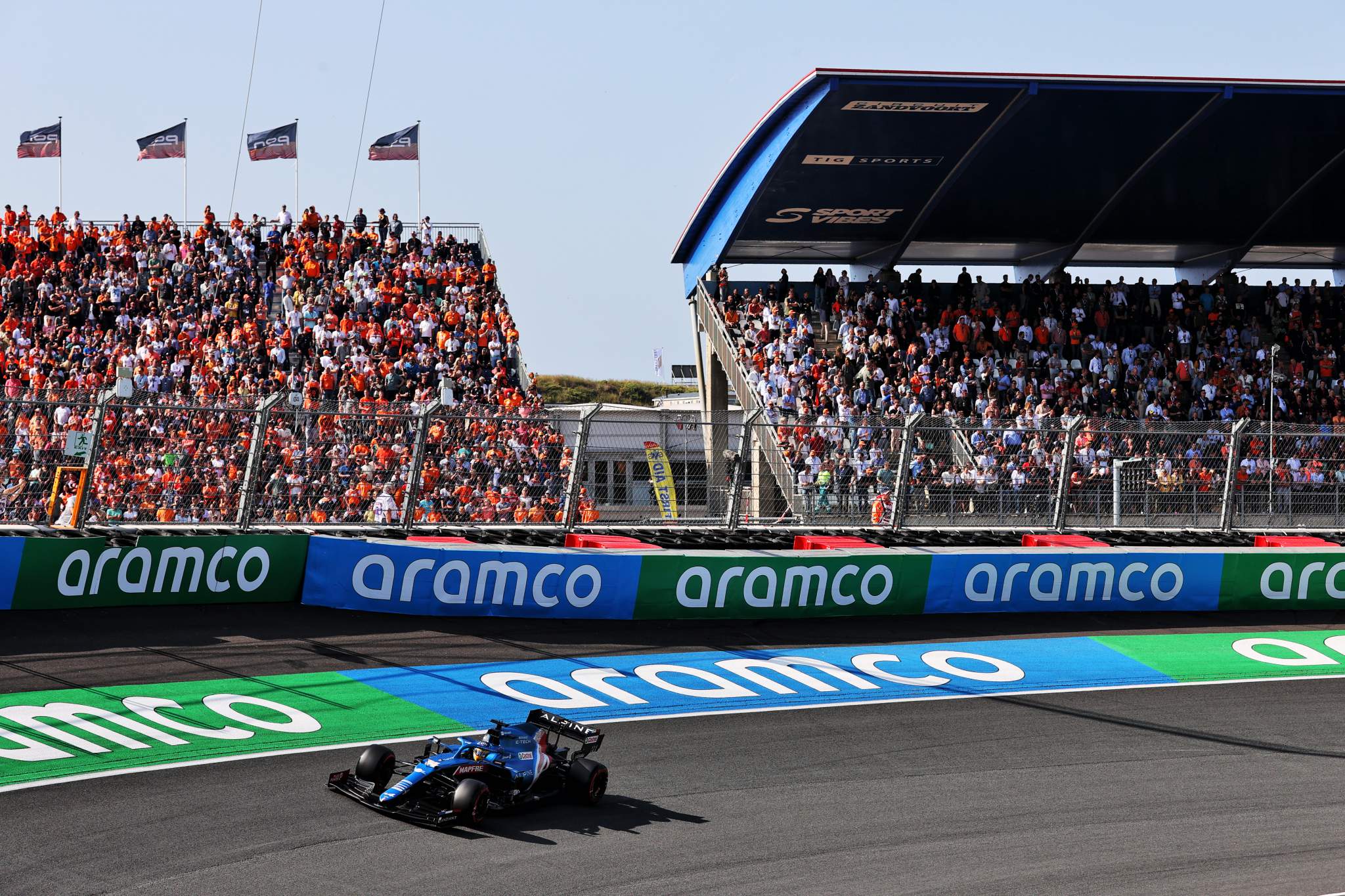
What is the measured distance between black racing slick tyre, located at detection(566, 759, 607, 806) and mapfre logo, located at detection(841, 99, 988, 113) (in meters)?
18.3

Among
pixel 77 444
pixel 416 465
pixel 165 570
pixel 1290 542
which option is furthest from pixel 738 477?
pixel 1290 542

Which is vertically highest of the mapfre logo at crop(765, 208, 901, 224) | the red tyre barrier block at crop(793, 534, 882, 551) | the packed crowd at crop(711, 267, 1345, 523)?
the mapfre logo at crop(765, 208, 901, 224)

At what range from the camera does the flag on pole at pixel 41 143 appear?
116 feet

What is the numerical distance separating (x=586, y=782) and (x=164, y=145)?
101 ft

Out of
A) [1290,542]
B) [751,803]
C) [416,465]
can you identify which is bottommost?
[751,803]

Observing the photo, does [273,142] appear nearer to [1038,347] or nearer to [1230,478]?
[1038,347]

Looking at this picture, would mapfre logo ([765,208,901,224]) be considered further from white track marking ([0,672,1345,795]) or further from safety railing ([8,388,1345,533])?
white track marking ([0,672,1345,795])

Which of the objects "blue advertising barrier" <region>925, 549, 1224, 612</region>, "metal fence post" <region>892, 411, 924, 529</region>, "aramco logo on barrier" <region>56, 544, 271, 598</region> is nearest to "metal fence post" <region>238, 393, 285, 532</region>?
"aramco logo on barrier" <region>56, 544, 271, 598</region>

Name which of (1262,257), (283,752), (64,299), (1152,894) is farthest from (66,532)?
(1262,257)

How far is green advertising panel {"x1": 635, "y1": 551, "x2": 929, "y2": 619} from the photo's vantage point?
575 inches

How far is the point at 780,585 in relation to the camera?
1499 cm

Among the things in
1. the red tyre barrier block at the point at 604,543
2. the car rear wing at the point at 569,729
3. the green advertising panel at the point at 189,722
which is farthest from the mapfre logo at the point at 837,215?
the car rear wing at the point at 569,729

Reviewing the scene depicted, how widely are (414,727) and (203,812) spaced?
232 cm

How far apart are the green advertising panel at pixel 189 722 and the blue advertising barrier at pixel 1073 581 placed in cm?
689
